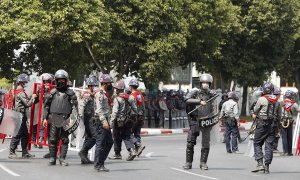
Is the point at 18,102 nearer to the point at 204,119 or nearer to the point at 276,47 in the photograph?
the point at 204,119

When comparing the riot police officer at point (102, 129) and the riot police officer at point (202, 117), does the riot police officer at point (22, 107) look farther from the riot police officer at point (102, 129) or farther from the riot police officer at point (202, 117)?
the riot police officer at point (202, 117)

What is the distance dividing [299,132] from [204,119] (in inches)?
329

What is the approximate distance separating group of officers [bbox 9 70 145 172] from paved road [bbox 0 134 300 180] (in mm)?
347

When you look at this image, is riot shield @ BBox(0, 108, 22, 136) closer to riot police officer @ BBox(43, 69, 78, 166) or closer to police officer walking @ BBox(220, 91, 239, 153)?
riot police officer @ BBox(43, 69, 78, 166)

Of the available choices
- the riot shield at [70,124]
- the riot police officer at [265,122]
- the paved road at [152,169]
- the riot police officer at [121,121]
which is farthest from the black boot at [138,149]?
the riot police officer at [265,122]

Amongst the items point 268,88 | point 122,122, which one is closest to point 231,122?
point 122,122

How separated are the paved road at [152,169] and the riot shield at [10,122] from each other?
0.64 m

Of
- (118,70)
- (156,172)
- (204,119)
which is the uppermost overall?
(118,70)

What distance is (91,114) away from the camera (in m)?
17.0

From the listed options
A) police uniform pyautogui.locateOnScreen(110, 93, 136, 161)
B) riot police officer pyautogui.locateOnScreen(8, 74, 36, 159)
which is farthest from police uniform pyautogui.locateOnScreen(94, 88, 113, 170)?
riot police officer pyautogui.locateOnScreen(8, 74, 36, 159)

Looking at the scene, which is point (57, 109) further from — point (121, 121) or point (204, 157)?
point (204, 157)

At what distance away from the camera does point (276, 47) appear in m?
54.9

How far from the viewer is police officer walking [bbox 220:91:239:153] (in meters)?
22.8

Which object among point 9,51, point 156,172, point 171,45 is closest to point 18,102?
point 156,172
